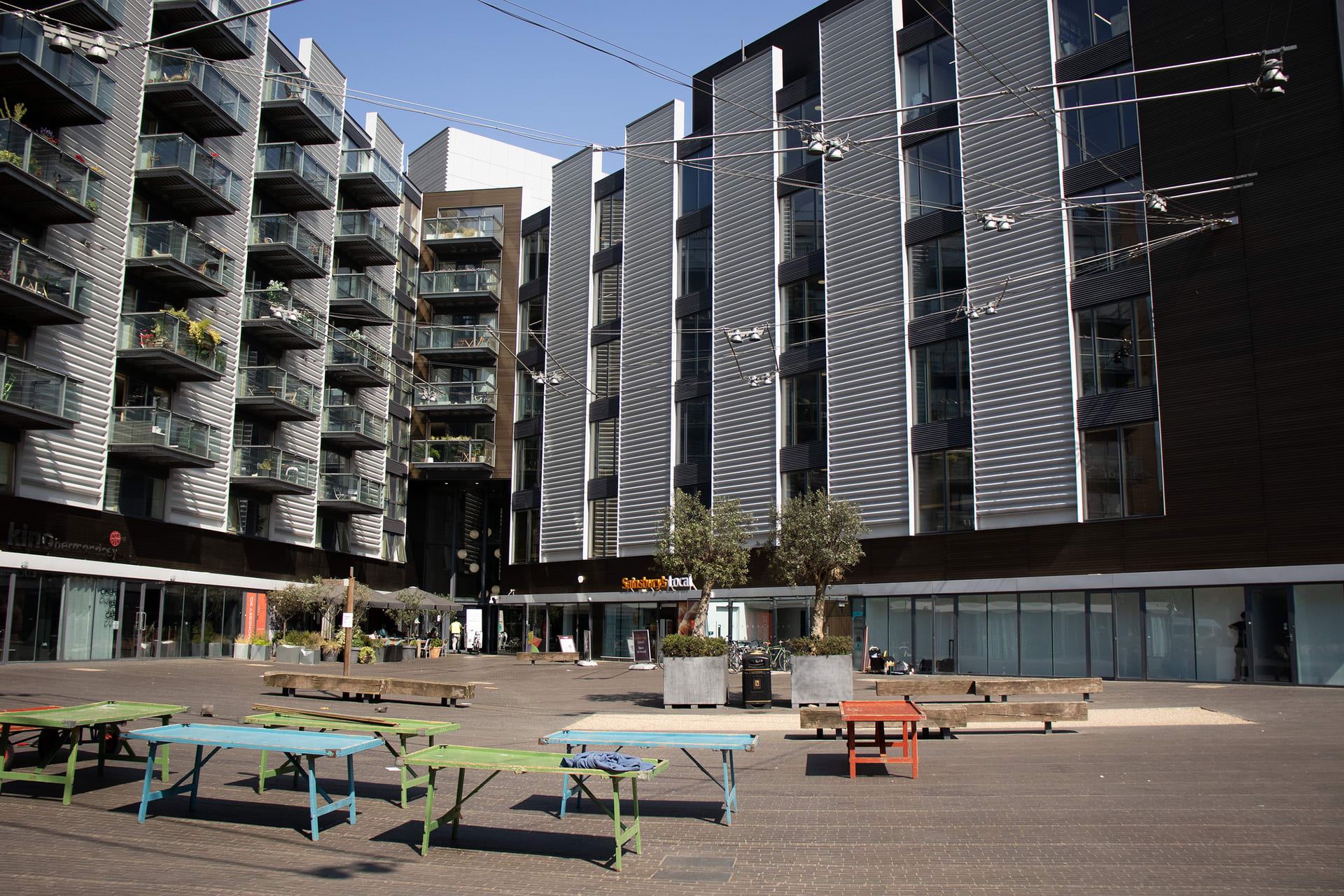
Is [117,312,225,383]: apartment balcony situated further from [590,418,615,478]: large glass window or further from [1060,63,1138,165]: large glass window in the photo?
[1060,63,1138,165]: large glass window

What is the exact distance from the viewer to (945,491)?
106 feet

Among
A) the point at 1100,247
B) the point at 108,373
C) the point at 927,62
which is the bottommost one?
the point at 108,373

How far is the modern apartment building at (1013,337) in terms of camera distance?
83.9 feet

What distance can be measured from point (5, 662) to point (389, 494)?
24317 mm

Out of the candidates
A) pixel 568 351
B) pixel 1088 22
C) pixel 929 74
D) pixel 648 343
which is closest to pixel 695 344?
pixel 648 343

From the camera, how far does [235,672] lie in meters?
27.3

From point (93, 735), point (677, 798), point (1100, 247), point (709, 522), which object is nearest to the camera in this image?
point (677, 798)

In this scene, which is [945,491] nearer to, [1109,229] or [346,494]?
[1109,229]

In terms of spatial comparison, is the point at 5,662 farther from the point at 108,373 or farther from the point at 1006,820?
the point at 1006,820

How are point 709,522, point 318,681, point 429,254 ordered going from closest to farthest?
point 318,681, point 709,522, point 429,254

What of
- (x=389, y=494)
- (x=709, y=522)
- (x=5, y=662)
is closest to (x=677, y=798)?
(x=709, y=522)

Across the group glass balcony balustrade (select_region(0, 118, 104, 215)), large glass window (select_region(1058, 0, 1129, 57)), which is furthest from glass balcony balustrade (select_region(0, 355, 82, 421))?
large glass window (select_region(1058, 0, 1129, 57))

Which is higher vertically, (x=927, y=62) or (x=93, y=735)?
(x=927, y=62)

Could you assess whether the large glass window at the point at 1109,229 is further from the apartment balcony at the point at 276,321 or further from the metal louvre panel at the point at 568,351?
the apartment balcony at the point at 276,321
